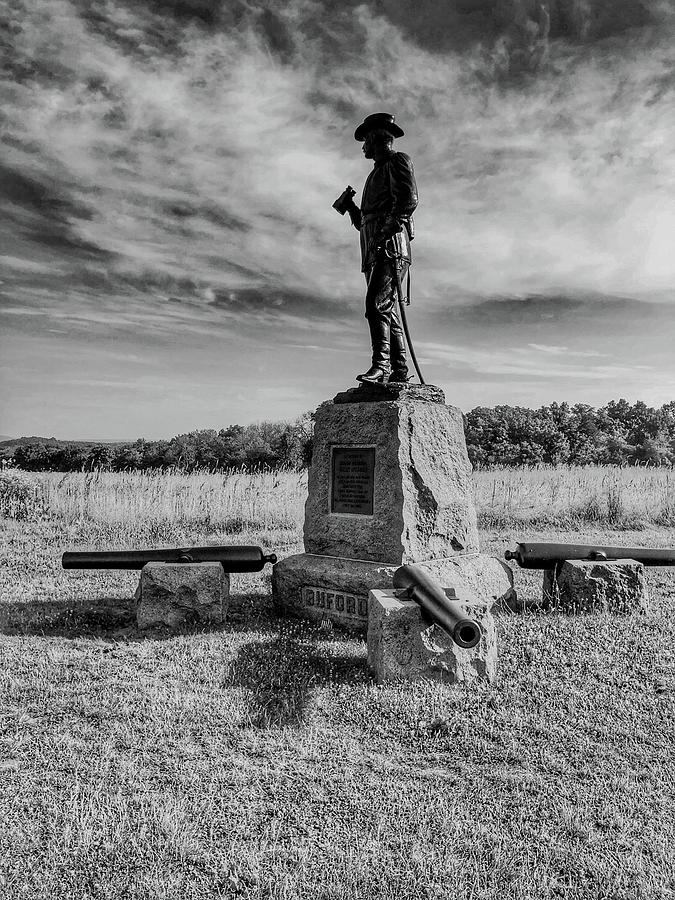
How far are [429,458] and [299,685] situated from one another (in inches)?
99.2

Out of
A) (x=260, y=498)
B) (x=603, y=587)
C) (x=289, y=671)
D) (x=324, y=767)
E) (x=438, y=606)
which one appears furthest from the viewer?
(x=260, y=498)

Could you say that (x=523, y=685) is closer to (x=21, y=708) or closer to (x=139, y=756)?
(x=139, y=756)

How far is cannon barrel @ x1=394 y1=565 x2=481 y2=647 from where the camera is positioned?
3.68 meters

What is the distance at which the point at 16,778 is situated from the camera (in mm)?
2975

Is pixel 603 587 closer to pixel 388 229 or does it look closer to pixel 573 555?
pixel 573 555

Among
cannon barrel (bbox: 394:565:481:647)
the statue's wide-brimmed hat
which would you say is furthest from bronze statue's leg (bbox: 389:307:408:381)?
cannon barrel (bbox: 394:565:481:647)

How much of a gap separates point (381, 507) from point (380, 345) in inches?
66.2

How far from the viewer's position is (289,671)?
14.3ft

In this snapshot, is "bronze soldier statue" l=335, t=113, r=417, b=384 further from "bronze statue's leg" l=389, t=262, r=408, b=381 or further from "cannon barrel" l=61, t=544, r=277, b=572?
"cannon barrel" l=61, t=544, r=277, b=572

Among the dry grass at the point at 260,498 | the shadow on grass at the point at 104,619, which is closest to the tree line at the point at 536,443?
the dry grass at the point at 260,498

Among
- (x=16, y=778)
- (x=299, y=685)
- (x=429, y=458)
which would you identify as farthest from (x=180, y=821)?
(x=429, y=458)

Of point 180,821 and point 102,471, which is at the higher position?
point 102,471

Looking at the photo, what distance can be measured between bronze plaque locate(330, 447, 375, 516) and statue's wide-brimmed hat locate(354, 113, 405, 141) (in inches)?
127

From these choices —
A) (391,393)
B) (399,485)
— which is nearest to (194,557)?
(399,485)
